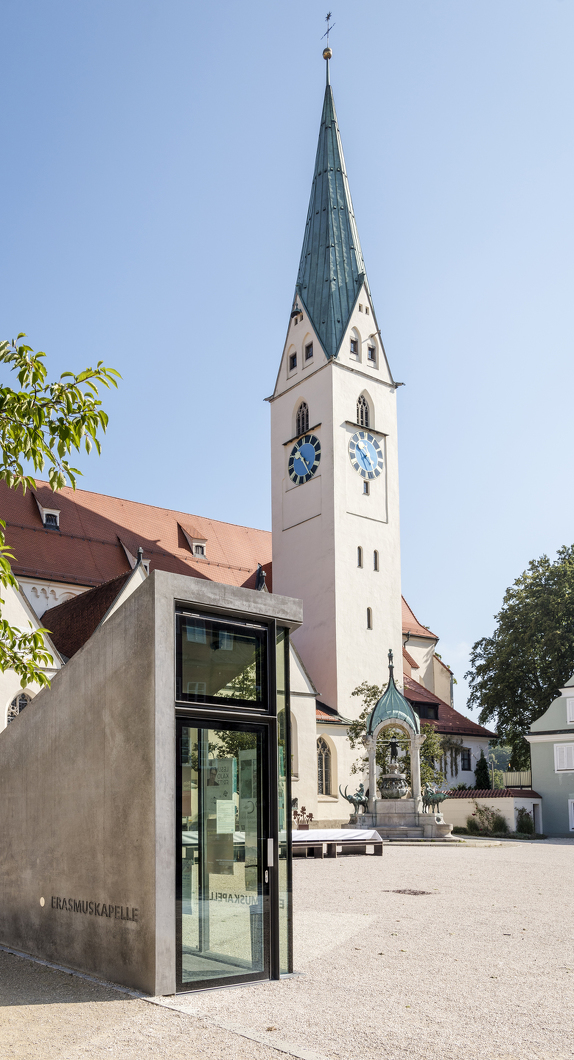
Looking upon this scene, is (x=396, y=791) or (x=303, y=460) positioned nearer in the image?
(x=396, y=791)

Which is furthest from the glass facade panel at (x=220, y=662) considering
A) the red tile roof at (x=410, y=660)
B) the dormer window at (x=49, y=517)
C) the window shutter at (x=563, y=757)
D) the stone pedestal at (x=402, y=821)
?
the red tile roof at (x=410, y=660)

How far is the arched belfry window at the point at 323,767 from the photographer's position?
38.6 m

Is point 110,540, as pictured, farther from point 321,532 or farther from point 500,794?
point 500,794

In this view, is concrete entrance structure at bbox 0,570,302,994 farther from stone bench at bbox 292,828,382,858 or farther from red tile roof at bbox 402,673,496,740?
red tile roof at bbox 402,673,496,740

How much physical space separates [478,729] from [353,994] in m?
43.7

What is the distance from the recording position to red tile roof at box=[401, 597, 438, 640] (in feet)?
174

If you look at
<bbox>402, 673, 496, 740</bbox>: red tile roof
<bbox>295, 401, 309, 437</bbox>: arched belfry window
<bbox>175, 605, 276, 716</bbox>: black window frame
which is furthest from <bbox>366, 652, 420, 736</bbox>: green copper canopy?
<bbox>175, 605, 276, 716</bbox>: black window frame

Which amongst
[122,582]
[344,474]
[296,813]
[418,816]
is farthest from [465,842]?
[344,474]

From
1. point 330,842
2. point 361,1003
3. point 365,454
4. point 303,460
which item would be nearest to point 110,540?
point 303,460

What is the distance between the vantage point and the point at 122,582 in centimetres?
3025

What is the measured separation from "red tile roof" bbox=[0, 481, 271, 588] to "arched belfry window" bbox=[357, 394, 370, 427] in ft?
30.2

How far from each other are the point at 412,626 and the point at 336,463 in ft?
48.1

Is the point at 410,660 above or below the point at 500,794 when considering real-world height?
above

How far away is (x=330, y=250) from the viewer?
159 feet
